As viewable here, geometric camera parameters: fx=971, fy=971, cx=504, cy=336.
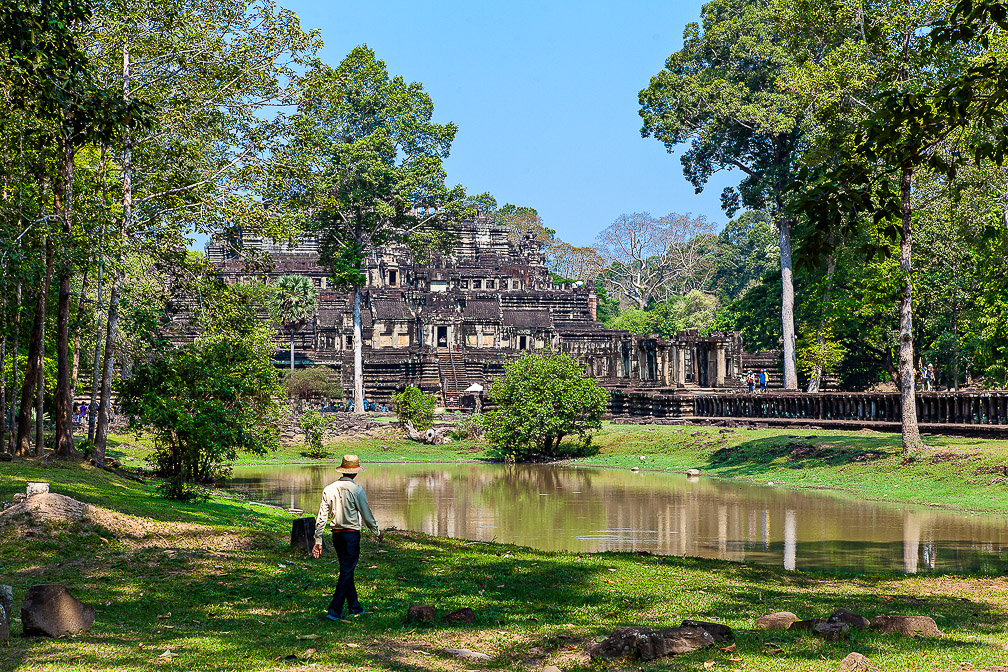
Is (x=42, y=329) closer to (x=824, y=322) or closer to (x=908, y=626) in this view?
(x=908, y=626)

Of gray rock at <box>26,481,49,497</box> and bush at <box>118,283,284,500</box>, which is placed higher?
bush at <box>118,283,284,500</box>

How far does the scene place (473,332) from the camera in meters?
85.2

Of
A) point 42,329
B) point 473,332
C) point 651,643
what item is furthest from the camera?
point 473,332

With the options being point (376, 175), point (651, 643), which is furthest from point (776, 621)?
point (376, 175)

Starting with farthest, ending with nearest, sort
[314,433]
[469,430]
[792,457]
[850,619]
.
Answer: [469,430], [314,433], [792,457], [850,619]

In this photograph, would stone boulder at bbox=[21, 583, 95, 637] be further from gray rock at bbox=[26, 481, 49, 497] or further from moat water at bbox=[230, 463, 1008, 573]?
moat water at bbox=[230, 463, 1008, 573]

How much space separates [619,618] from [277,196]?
17.6 metres

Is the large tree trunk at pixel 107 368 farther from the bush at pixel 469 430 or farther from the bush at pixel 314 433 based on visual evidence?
the bush at pixel 469 430

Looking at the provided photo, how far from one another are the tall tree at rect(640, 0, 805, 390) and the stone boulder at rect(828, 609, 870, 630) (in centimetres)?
3851

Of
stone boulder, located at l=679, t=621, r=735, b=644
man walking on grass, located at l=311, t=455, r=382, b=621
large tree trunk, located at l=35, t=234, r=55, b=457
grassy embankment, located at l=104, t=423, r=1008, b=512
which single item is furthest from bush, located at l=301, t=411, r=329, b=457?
stone boulder, located at l=679, t=621, r=735, b=644

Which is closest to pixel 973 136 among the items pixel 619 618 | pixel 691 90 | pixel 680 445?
pixel 680 445

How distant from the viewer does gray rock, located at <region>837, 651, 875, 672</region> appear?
289 inches

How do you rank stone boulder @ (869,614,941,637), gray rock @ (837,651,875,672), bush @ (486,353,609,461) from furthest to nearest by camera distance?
1. bush @ (486,353,609,461)
2. stone boulder @ (869,614,941,637)
3. gray rock @ (837,651,875,672)

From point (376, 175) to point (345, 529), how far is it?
4440cm
